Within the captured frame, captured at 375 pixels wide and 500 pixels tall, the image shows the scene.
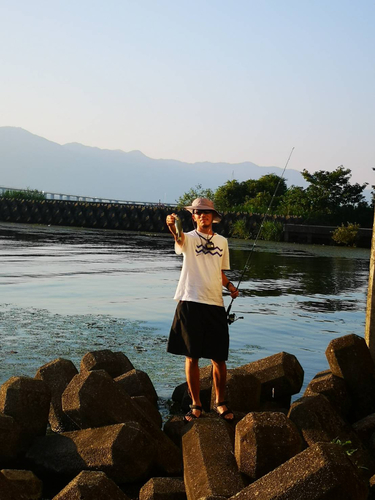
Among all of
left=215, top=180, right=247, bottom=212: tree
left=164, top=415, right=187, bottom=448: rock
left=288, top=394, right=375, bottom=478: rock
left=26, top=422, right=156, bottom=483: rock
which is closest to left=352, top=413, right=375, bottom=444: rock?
left=288, top=394, right=375, bottom=478: rock

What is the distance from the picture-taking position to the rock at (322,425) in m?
5.43

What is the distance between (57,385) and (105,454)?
151cm

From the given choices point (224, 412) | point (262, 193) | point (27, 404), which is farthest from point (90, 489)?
point (262, 193)

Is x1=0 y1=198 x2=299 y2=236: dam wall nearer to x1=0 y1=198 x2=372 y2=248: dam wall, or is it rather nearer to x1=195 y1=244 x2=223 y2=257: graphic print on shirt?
x1=0 y1=198 x2=372 y2=248: dam wall

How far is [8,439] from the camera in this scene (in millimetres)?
5465

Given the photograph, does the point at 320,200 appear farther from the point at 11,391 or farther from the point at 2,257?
the point at 11,391

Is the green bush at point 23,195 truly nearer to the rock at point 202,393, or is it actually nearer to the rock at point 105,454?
the rock at point 202,393

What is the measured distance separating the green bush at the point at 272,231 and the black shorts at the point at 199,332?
3392 cm

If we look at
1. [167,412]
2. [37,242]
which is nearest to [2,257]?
[37,242]

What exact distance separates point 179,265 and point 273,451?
58.2 ft

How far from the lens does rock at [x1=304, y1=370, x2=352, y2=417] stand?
6.48 meters

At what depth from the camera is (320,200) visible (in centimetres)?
4519

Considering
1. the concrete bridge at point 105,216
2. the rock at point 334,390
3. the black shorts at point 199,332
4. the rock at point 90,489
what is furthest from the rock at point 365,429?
the concrete bridge at point 105,216

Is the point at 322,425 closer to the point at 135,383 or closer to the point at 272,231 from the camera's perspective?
the point at 135,383
